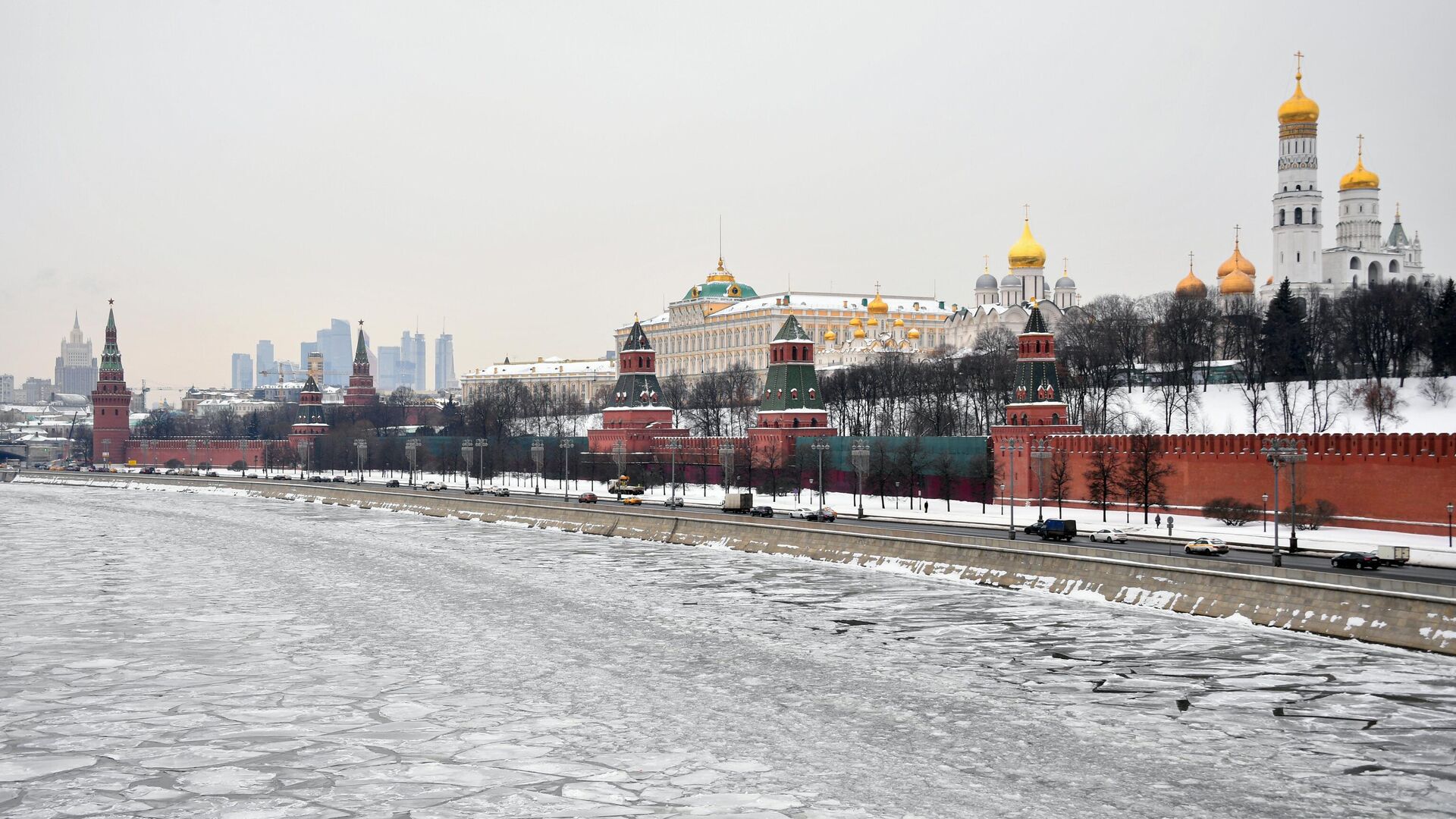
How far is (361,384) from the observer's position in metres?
134

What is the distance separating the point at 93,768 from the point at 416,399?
562ft

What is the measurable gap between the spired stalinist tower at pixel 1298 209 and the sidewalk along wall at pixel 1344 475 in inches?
2101

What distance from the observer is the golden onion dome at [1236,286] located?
318ft

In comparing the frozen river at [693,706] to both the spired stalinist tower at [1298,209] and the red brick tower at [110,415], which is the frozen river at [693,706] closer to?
the spired stalinist tower at [1298,209]

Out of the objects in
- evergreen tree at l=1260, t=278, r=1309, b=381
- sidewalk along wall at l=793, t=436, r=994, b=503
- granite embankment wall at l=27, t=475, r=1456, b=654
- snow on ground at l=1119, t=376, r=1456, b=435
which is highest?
evergreen tree at l=1260, t=278, r=1309, b=381

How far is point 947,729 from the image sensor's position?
694 inches

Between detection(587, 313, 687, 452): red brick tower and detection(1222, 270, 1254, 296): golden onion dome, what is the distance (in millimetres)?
42087

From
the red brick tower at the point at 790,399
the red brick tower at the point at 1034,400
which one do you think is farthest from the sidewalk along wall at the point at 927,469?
the red brick tower at the point at 790,399

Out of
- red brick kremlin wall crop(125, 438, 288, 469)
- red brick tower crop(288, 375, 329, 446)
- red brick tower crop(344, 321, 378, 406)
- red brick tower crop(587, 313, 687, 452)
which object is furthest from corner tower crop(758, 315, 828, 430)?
red brick tower crop(344, 321, 378, 406)

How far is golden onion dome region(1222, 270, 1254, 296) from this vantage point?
318 feet

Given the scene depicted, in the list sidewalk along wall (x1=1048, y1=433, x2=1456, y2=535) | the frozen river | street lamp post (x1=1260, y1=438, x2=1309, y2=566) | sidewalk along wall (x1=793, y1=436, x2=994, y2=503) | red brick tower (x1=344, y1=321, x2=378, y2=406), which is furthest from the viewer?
red brick tower (x1=344, y1=321, x2=378, y2=406)

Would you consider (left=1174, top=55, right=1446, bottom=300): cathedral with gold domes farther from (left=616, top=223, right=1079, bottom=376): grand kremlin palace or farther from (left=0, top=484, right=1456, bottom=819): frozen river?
(left=0, top=484, right=1456, bottom=819): frozen river

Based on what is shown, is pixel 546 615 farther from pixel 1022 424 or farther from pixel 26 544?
pixel 1022 424

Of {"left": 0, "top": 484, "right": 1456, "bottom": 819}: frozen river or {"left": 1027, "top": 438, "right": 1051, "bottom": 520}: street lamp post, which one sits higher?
{"left": 1027, "top": 438, "right": 1051, "bottom": 520}: street lamp post
